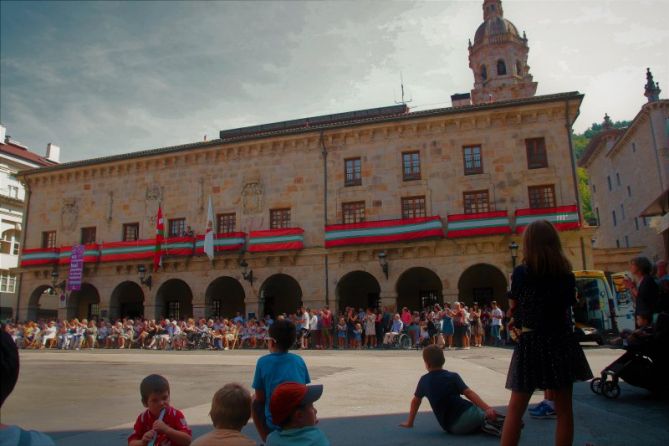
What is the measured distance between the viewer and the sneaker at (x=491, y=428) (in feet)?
15.6

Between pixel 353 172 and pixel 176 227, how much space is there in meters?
10.9

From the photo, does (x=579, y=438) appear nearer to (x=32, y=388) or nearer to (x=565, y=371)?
(x=565, y=371)

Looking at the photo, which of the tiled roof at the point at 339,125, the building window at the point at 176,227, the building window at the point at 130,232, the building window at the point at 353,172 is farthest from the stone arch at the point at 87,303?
the building window at the point at 353,172

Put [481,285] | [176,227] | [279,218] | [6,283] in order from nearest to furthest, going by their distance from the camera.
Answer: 1. [481,285]
2. [279,218]
3. [176,227]
4. [6,283]

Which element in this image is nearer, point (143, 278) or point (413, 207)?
point (413, 207)

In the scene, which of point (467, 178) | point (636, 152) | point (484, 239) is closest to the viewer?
point (484, 239)

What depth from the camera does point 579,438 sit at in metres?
4.64

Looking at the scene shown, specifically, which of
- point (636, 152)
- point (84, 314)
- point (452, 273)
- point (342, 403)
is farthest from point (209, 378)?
point (636, 152)

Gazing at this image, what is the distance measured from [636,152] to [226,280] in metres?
32.4

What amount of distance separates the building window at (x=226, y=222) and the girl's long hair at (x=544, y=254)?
2488cm

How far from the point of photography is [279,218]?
88.7 ft

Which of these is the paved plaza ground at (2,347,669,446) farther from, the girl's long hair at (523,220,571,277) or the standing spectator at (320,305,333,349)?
the standing spectator at (320,305,333,349)

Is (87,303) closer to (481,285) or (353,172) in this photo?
(353,172)

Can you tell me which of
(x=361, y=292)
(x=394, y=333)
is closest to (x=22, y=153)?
(x=361, y=292)
